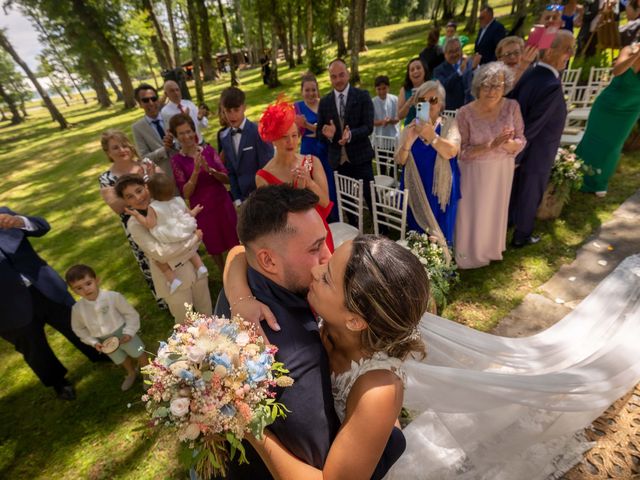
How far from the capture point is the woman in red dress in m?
3.22

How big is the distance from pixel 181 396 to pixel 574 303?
14.5 feet

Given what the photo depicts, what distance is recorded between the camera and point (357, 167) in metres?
5.64

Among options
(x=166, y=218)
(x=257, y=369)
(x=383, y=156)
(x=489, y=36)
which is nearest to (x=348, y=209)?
(x=383, y=156)

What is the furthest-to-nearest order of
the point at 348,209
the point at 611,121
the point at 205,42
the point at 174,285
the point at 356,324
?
the point at 205,42
the point at 611,121
the point at 348,209
the point at 174,285
the point at 356,324

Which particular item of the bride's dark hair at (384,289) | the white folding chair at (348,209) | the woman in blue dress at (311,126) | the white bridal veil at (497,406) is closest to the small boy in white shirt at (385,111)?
the woman in blue dress at (311,126)

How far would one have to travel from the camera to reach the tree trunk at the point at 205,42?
65.1 ft

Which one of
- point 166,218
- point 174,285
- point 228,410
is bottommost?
point 174,285

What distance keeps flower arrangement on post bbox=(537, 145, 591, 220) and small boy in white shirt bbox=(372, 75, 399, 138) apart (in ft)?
9.35

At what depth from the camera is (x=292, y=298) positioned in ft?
5.17

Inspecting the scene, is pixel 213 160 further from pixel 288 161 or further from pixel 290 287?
pixel 290 287

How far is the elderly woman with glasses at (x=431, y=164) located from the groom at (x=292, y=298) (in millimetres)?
2616

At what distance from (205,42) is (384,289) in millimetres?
28601

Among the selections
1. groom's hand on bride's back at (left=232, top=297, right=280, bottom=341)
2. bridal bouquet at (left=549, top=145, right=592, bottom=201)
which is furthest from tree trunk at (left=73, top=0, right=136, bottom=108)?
groom's hand on bride's back at (left=232, top=297, right=280, bottom=341)

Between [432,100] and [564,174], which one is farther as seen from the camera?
[564,174]
